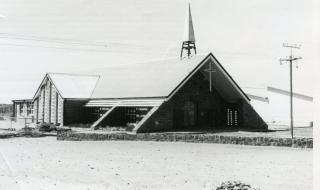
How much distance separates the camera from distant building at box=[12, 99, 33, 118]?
4803cm

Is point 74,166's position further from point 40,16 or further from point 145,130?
point 145,130

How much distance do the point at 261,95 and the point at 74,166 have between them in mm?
35373

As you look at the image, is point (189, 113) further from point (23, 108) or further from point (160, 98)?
point (23, 108)

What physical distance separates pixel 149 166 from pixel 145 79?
863 inches

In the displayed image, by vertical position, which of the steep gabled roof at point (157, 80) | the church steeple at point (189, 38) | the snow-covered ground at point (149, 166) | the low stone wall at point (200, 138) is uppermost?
the church steeple at point (189, 38)

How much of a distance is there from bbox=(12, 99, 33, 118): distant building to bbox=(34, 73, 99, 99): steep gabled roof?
18.9 feet

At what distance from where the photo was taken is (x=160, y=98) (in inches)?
1251

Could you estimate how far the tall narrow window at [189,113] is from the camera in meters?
35.1

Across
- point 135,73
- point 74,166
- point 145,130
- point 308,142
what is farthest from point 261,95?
point 74,166

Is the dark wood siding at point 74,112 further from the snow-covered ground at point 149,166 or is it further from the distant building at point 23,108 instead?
the snow-covered ground at point 149,166

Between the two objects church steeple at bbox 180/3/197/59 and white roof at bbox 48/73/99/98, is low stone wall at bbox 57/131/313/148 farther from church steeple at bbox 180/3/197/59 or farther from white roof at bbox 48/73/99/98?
church steeple at bbox 180/3/197/59

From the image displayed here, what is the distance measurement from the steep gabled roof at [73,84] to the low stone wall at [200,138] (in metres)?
13.2

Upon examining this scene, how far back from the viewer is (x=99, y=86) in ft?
138

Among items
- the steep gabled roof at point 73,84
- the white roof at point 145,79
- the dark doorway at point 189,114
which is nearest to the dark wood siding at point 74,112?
the steep gabled roof at point 73,84
